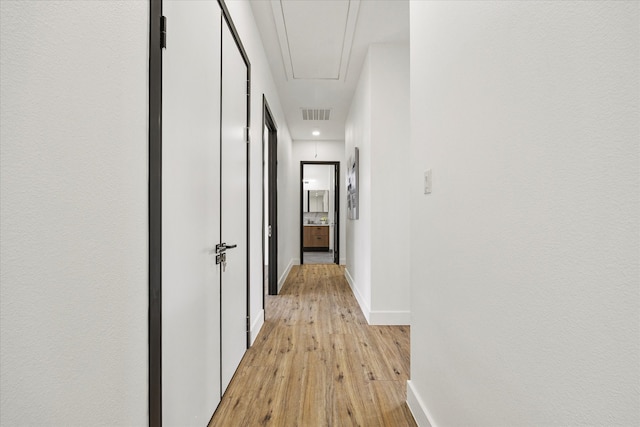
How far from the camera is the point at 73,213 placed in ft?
2.36

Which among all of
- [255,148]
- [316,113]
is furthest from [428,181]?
[316,113]

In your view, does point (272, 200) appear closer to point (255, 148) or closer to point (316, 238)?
point (255, 148)

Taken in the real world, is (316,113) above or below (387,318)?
above

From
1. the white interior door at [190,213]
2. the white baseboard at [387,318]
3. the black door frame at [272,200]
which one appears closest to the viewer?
the white interior door at [190,213]

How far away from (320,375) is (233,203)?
47.7 inches

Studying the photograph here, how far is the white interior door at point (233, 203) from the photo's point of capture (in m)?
1.88

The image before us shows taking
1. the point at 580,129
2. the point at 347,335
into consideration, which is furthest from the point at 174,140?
the point at 347,335

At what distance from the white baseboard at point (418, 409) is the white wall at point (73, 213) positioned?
1.14 metres

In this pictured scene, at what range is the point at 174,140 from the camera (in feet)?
3.98

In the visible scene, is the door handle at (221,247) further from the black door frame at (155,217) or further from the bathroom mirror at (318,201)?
the bathroom mirror at (318,201)

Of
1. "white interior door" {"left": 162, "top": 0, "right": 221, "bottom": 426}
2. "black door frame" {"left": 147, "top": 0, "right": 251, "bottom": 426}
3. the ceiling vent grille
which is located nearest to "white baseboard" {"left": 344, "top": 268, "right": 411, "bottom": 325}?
"white interior door" {"left": 162, "top": 0, "right": 221, "bottom": 426}

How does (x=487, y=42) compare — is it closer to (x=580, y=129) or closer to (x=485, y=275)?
(x=580, y=129)

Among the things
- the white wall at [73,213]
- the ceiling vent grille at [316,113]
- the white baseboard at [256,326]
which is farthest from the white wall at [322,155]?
the white wall at [73,213]

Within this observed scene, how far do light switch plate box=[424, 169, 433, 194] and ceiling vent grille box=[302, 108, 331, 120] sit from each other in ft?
12.6
